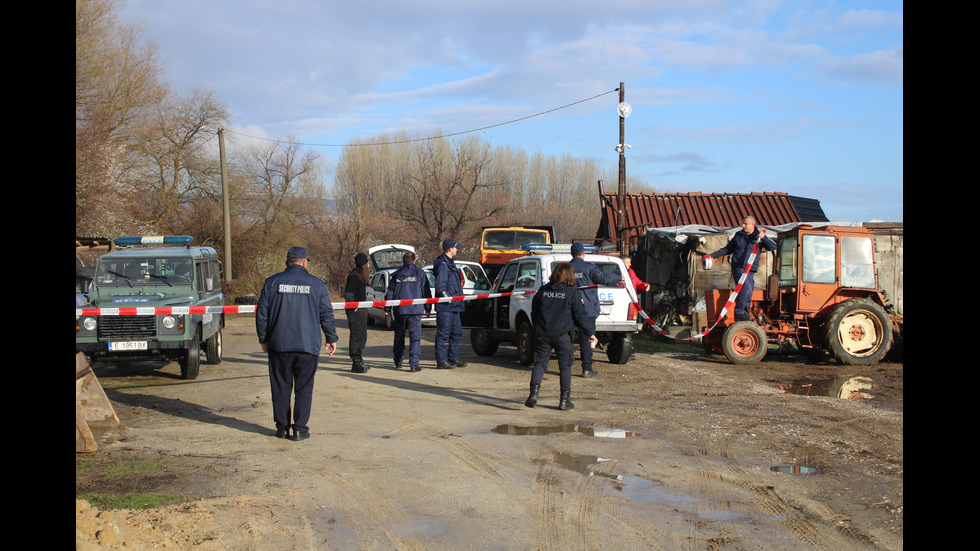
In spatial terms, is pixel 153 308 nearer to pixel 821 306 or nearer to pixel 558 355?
pixel 558 355

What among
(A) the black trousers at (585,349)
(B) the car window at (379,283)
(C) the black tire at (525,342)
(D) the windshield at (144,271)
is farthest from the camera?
(B) the car window at (379,283)

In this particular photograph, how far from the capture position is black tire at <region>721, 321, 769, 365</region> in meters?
13.4

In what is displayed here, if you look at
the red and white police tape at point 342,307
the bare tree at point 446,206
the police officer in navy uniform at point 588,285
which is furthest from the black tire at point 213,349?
the bare tree at point 446,206

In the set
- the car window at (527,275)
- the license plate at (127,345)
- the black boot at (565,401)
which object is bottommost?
the black boot at (565,401)

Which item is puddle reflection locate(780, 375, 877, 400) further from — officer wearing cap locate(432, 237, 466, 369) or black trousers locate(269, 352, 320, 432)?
black trousers locate(269, 352, 320, 432)

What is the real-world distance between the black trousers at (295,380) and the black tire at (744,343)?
27.0 ft

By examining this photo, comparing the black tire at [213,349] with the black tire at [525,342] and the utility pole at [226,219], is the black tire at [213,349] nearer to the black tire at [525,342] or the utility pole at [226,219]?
the black tire at [525,342]

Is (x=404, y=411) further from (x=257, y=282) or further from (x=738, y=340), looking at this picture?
(x=257, y=282)

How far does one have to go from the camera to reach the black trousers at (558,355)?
9.04m

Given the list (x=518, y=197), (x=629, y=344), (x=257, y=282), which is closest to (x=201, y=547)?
(x=629, y=344)

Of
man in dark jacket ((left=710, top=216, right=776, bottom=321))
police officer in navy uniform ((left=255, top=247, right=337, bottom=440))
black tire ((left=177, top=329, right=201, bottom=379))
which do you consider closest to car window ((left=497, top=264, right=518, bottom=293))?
man in dark jacket ((left=710, top=216, right=776, bottom=321))

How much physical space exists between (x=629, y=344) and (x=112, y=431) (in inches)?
325
